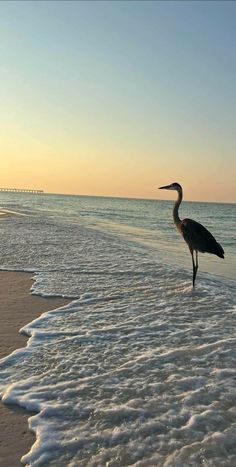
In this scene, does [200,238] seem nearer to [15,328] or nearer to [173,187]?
[173,187]

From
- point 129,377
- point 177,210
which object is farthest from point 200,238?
point 129,377

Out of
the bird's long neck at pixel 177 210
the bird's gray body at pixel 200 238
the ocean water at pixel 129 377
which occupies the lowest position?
the ocean water at pixel 129 377

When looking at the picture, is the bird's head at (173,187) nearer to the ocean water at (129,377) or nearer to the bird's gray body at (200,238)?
the bird's gray body at (200,238)

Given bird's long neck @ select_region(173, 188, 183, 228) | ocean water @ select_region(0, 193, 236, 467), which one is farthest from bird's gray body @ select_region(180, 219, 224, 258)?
ocean water @ select_region(0, 193, 236, 467)

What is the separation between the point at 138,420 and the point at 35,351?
192 cm

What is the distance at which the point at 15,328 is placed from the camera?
5.77 metres

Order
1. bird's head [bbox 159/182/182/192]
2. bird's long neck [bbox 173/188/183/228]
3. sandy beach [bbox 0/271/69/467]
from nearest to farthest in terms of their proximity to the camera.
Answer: sandy beach [bbox 0/271/69/467]
bird's long neck [bbox 173/188/183/228]
bird's head [bbox 159/182/182/192]

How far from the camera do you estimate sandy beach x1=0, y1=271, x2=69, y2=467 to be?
3.15 m

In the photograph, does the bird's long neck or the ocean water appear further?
the bird's long neck

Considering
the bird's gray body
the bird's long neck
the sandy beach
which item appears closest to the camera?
the sandy beach

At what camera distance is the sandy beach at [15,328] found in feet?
10.3

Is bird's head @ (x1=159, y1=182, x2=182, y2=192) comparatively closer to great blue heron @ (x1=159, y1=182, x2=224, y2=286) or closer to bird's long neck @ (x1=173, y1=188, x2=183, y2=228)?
bird's long neck @ (x1=173, y1=188, x2=183, y2=228)

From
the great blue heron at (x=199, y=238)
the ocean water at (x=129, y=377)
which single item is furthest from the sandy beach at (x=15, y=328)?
the great blue heron at (x=199, y=238)

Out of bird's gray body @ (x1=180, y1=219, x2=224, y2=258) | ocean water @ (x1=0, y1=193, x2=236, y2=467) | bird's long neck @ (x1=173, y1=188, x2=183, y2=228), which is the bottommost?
ocean water @ (x1=0, y1=193, x2=236, y2=467)
